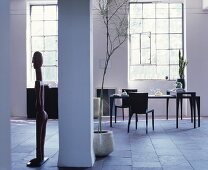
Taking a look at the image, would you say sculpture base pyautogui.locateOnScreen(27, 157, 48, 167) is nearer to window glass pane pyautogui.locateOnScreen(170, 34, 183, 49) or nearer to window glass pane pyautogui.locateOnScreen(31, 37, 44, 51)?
window glass pane pyautogui.locateOnScreen(31, 37, 44, 51)

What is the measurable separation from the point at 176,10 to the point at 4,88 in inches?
406

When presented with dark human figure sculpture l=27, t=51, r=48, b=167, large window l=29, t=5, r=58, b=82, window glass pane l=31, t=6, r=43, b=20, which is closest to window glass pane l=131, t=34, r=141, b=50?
large window l=29, t=5, r=58, b=82

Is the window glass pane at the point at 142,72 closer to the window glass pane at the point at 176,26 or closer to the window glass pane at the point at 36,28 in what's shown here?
the window glass pane at the point at 176,26

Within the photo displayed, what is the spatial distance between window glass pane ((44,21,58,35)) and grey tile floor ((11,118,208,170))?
141 inches

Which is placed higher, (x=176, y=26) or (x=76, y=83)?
(x=176, y=26)

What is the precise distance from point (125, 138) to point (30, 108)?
14.7 feet

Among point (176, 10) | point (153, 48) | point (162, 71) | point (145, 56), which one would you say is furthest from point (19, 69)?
point (176, 10)

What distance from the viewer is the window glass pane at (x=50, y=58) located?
38.7 ft

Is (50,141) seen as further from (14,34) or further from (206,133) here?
(14,34)

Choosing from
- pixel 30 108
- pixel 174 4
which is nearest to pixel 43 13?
pixel 30 108

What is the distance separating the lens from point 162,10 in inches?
458

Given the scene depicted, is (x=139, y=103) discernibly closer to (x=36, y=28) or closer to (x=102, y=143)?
(x=102, y=143)

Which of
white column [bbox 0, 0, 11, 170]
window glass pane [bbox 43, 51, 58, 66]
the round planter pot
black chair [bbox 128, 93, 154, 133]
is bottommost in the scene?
the round planter pot

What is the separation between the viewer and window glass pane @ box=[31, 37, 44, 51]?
466 inches
